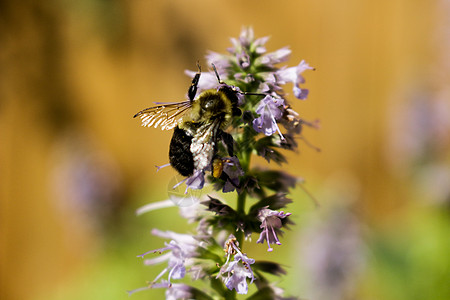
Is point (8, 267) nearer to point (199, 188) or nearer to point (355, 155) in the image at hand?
point (355, 155)

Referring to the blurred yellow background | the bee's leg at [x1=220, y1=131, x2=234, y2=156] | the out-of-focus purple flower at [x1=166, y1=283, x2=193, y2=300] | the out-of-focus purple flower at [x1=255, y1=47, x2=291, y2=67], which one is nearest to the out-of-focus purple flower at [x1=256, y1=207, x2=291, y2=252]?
the bee's leg at [x1=220, y1=131, x2=234, y2=156]

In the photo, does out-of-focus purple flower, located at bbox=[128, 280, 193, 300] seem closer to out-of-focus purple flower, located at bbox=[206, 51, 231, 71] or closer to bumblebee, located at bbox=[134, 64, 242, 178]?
bumblebee, located at bbox=[134, 64, 242, 178]

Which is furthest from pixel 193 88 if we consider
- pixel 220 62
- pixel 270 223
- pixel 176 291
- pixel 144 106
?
pixel 144 106

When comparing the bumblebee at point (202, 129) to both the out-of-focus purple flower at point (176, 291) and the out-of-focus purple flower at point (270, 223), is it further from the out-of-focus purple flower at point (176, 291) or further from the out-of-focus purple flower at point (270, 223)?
the out-of-focus purple flower at point (176, 291)

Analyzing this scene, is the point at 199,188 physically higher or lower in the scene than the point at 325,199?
lower

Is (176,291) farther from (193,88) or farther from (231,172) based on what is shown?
(193,88)

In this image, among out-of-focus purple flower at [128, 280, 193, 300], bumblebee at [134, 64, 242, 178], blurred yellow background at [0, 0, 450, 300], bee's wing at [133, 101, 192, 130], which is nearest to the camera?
bumblebee at [134, 64, 242, 178]

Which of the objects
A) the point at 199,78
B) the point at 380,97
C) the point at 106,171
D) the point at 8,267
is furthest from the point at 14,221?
the point at 199,78
